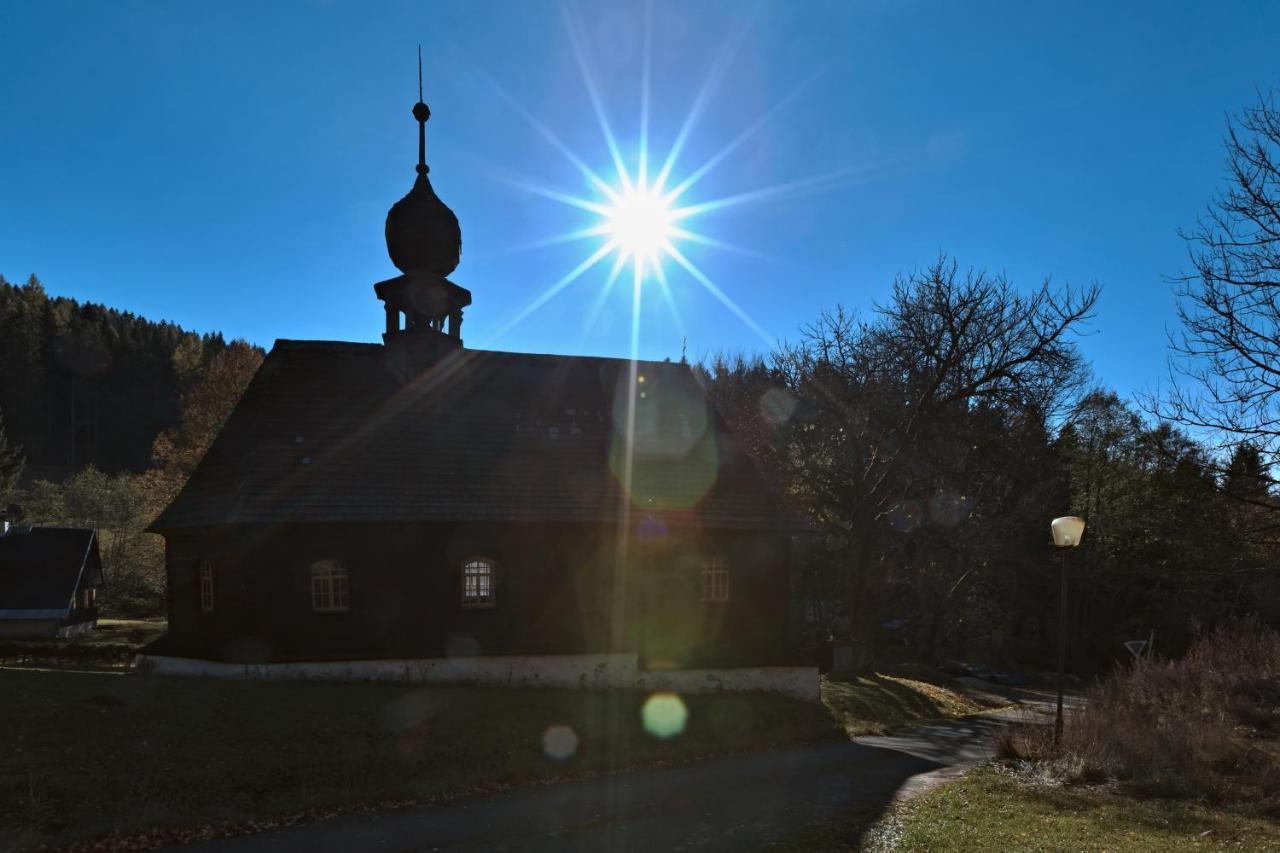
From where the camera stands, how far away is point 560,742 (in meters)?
14.4

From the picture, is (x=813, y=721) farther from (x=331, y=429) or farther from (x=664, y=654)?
(x=331, y=429)

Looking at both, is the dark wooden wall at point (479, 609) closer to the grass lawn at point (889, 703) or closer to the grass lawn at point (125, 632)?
the grass lawn at point (889, 703)

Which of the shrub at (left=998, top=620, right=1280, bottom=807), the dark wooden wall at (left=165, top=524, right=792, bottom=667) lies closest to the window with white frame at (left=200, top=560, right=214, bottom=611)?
the dark wooden wall at (left=165, top=524, right=792, bottom=667)

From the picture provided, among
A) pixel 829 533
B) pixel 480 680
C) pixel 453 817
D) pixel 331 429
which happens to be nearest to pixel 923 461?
pixel 829 533

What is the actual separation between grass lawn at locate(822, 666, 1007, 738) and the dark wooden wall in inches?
83.8

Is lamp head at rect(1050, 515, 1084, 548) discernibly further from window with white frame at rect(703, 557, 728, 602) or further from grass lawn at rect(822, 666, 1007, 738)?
window with white frame at rect(703, 557, 728, 602)

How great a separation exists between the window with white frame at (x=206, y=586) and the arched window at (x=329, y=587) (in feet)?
8.19

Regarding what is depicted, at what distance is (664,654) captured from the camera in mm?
19688

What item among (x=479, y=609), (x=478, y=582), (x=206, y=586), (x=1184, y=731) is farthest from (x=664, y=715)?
(x=206, y=586)

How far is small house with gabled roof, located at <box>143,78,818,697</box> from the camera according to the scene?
58.6 ft

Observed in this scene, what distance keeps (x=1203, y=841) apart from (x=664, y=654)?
39.8 feet

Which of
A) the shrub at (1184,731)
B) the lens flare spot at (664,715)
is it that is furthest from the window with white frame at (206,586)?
the shrub at (1184,731)

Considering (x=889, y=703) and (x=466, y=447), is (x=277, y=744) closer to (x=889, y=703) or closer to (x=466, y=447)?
(x=466, y=447)

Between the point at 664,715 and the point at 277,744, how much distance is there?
7.77 m
